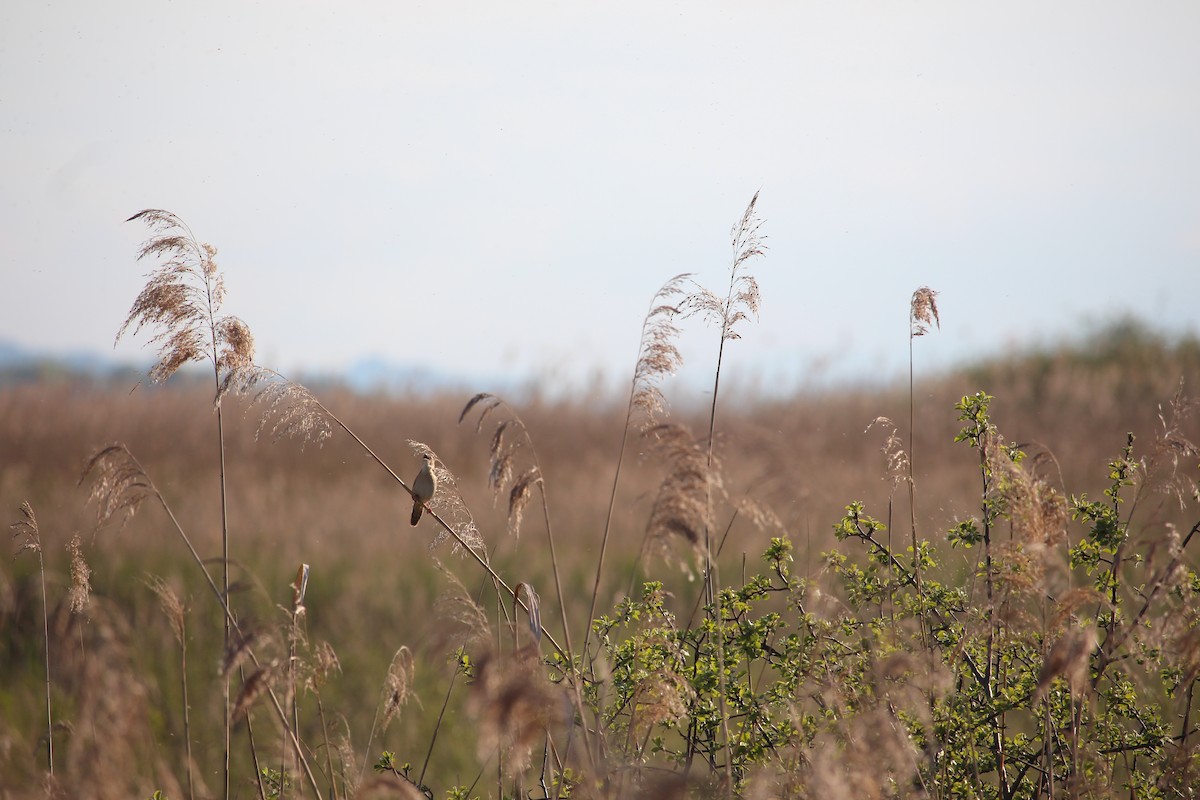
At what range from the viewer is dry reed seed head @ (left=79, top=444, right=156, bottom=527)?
2.59 meters

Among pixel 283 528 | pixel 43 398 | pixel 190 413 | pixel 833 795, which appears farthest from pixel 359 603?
pixel 833 795

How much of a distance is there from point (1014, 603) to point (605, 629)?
108 cm

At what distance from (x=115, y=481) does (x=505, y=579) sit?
6.76m

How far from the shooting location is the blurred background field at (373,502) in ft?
23.8

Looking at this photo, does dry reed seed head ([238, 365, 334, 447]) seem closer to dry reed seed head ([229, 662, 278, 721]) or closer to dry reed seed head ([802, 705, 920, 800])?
dry reed seed head ([229, 662, 278, 721])

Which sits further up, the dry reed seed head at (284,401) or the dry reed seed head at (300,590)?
the dry reed seed head at (284,401)

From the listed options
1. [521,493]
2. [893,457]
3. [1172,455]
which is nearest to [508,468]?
[521,493]

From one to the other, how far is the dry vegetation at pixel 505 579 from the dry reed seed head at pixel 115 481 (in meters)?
0.12

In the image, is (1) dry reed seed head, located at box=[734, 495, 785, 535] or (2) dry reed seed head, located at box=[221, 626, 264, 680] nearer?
(2) dry reed seed head, located at box=[221, 626, 264, 680]

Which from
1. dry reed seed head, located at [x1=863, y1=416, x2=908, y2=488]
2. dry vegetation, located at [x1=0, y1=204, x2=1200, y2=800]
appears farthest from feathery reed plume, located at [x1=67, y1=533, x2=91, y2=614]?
dry reed seed head, located at [x1=863, y1=416, x2=908, y2=488]

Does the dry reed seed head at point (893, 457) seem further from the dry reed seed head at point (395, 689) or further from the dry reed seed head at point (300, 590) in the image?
the dry reed seed head at point (300, 590)

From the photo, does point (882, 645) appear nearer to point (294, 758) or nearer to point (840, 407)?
point (294, 758)

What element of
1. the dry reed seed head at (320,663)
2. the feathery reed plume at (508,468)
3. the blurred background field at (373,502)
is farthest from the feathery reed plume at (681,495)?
the dry reed seed head at (320,663)

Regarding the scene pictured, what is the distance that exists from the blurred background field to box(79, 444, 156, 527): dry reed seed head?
263 millimetres
